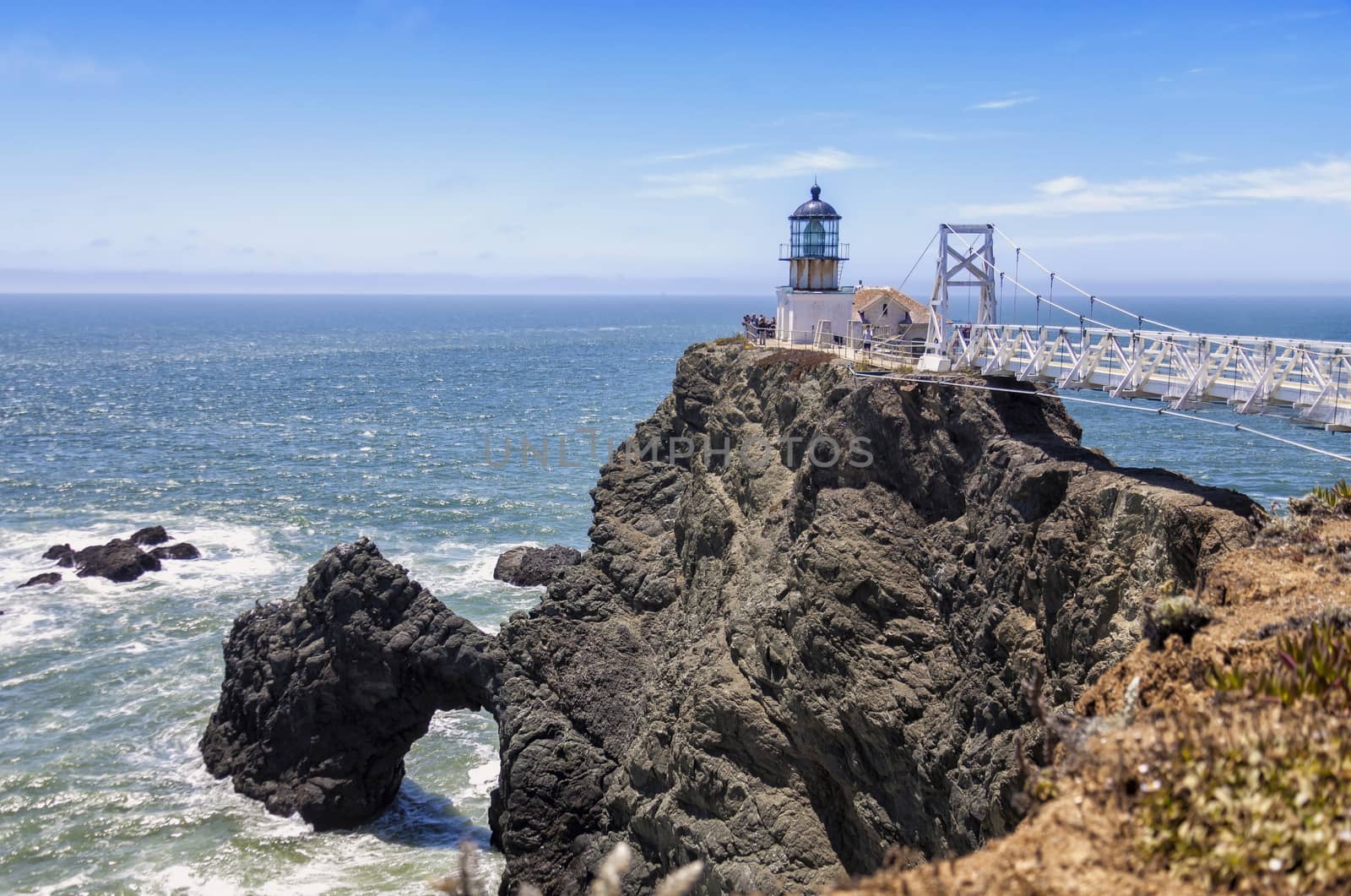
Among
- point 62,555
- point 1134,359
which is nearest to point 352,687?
point 1134,359

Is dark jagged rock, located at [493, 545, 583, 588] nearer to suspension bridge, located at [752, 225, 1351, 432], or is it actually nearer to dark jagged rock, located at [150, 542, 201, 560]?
dark jagged rock, located at [150, 542, 201, 560]

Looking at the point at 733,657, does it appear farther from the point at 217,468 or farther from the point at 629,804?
the point at 217,468

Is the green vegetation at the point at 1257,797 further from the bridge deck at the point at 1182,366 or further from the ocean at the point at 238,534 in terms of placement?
the ocean at the point at 238,534

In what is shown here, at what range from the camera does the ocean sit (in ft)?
82.6

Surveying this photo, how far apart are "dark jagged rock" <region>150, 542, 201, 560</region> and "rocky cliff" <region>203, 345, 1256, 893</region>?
16633 millimetres

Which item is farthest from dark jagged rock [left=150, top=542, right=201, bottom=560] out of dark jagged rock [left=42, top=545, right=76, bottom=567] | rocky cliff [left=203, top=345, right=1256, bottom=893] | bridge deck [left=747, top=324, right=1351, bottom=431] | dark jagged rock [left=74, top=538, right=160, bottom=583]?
bridge deck [left=747, top=324, right=1351, bottom=431]

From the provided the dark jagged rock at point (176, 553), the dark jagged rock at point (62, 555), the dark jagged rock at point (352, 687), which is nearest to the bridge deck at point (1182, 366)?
the dark jagged rock at point (352, 687)

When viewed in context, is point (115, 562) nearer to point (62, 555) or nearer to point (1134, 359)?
point (62, 555)

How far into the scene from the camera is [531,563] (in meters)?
41.6

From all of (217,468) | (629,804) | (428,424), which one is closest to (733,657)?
(629,804)

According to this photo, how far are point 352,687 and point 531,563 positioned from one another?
1539 centimetres

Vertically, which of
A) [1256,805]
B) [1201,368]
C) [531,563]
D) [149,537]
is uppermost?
[1201,368]

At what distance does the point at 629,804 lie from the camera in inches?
874

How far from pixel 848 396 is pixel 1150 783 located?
16494mm
